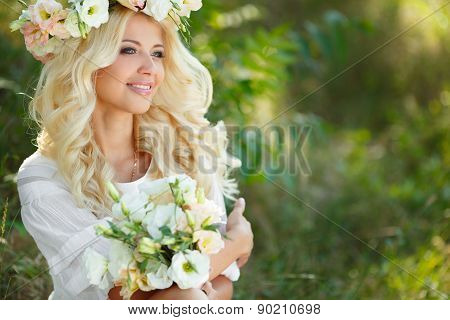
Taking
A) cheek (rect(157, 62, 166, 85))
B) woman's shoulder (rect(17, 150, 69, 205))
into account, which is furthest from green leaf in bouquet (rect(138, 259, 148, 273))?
cheek (rect(157, 62, 166, 85))

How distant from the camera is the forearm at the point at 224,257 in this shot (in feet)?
9.84

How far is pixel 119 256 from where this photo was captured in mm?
2570

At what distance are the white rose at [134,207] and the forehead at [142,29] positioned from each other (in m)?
0.81

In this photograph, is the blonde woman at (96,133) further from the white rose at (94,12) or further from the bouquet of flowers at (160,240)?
the bouquet of flowers at (160,240)

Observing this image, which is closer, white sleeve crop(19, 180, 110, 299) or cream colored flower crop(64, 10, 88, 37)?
white sleeve crop(19, 180, 110, 299)

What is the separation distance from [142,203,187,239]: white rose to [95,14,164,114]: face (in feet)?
2.36

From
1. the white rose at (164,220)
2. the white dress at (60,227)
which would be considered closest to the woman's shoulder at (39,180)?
the white dress at (60,227)

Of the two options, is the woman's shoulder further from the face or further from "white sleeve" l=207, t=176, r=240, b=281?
"white sleeve" l=207, t=176, r=240, b=281

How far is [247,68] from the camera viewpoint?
4.75m

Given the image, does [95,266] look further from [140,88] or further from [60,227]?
[140,88]

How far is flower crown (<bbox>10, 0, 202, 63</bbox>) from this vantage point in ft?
9.80
